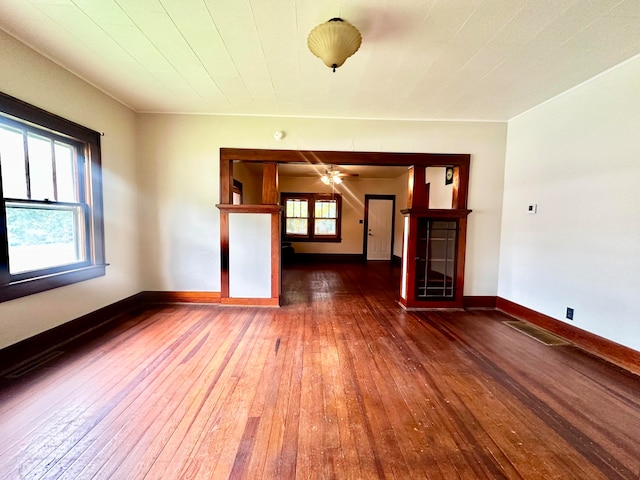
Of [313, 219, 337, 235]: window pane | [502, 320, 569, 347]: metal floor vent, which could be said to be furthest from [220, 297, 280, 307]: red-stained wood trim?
[313, 219, 337, 235]: window pane

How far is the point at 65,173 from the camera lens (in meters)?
2.83

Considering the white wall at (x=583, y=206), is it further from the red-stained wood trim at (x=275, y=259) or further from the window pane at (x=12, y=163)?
the window pane at (x=12, y=163)

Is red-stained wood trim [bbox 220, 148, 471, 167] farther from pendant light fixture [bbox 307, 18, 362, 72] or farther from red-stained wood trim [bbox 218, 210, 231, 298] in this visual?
pendant light fixture [bbox 307, 18, 362, 72]

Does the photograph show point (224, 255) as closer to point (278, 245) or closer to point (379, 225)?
point (278, 245)

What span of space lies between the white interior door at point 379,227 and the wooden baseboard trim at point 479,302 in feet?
14.5

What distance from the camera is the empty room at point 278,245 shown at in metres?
1.56

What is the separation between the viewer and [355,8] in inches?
71.4

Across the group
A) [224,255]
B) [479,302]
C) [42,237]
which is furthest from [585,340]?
[42,237]

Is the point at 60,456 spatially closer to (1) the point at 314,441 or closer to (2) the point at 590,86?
(1) the point at 314,441

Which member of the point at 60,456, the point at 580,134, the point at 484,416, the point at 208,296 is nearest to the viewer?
the point at 60,456

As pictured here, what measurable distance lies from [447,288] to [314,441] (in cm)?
314

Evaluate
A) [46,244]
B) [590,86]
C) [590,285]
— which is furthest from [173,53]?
[590,285]

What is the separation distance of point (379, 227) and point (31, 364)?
298 inches

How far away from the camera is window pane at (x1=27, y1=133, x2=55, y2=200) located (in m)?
2.42
